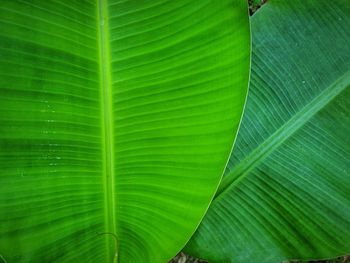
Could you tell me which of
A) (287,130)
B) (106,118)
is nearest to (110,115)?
(106,118)

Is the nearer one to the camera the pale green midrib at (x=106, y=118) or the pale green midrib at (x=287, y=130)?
the pale green midrib at (x=106, y=118)

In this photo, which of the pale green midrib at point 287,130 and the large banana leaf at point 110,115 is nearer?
the large banana leaf at point 110,115

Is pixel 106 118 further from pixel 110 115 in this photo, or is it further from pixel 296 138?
pixel 296 138

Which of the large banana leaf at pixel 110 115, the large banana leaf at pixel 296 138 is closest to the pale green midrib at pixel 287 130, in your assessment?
the large banana leaf at pixel 296 138

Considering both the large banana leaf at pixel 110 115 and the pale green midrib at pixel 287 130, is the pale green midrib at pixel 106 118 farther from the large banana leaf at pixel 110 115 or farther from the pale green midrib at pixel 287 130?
the pale green midrib at pixel 287 130

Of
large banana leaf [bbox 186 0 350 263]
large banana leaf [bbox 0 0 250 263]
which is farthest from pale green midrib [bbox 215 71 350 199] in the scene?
large banana leaf [bbox 0 0 250 263]

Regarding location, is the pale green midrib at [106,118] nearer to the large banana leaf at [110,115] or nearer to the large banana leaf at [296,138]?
the large banana leaf at [110,115]

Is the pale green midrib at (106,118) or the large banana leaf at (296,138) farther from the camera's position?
the large banana leaf at (296,138)

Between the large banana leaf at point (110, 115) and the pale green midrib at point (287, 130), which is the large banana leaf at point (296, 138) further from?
the large banana leaf at point (110, 115)
